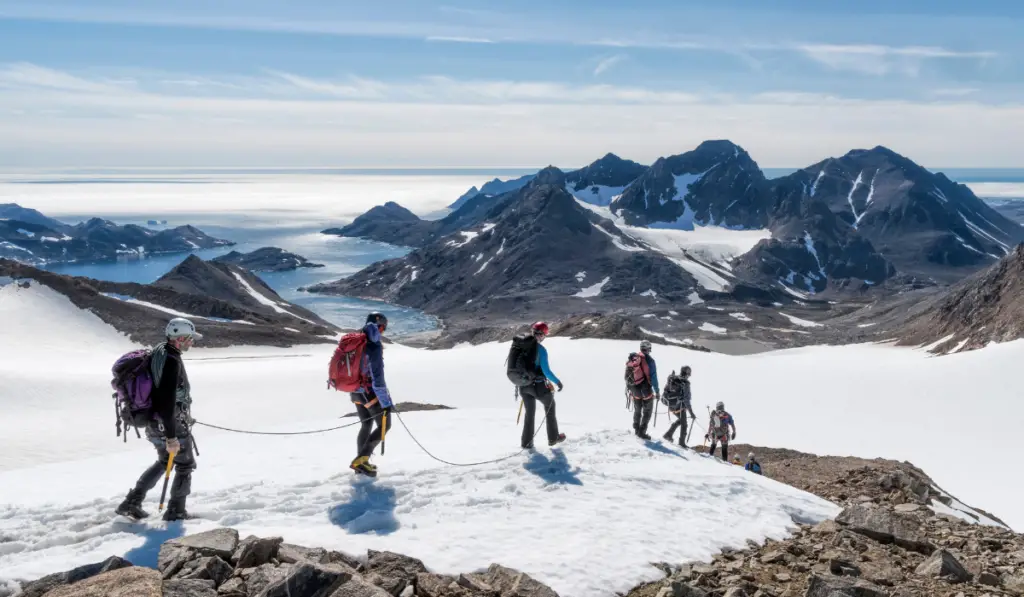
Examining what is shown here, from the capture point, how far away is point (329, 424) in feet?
70.3

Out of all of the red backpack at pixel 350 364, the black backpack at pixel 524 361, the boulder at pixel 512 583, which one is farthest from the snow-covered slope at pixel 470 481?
the red backpack at pixel 350 364

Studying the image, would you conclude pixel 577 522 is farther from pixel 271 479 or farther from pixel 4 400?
pixel 4 400

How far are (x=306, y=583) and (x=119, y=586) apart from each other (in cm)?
212

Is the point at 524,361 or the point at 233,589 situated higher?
the point at 524,361

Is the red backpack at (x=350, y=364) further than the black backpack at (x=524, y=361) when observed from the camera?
No

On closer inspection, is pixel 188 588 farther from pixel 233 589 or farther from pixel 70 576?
pixel 70 576

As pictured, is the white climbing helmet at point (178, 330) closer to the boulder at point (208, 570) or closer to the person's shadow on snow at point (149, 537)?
the person's shadow on snow at point (149, 537)

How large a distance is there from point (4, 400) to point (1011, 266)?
351 feet

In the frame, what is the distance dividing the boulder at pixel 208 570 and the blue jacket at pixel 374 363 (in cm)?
463

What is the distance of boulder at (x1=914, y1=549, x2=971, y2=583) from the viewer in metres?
10.1

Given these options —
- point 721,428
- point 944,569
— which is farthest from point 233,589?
point 721,428

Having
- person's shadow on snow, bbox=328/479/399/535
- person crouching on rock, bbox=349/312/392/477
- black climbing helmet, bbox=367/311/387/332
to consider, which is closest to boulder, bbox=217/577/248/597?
person's shadow on snow, bbox=328/479/399/535

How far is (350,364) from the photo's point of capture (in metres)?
12.7

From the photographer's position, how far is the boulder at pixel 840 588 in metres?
8.76
